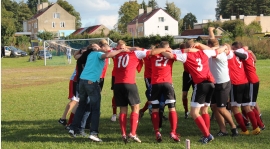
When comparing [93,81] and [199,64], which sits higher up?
[199,64]

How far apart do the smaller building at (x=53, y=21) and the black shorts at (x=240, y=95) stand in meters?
92.0

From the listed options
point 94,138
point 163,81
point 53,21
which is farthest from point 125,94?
point 53,21

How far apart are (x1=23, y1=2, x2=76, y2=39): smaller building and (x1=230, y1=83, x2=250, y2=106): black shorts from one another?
9204cm

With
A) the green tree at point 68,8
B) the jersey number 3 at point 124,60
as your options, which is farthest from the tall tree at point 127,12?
the jersey number 3 at point 124,60

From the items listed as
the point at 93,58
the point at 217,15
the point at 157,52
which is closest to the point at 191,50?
the point at 157,52

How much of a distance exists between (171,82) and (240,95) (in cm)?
181

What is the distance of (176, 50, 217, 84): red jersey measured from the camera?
8.00 m

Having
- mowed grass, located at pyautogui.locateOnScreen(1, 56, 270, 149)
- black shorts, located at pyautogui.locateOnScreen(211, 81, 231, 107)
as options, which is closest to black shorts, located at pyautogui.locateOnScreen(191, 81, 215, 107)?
black shorts, located at pyautogui.locateOnScreen(211, 81, 231, 107)

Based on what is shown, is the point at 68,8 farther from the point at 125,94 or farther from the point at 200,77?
the point at 200,77

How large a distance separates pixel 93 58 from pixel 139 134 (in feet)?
6.90

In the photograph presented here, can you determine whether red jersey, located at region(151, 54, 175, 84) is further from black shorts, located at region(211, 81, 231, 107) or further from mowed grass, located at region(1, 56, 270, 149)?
mowed grass, located at region(1, 56, 270, 149)

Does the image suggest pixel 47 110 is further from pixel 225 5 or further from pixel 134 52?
pixel 225 5

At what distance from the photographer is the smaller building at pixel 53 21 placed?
327 feet

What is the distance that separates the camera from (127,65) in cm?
827
